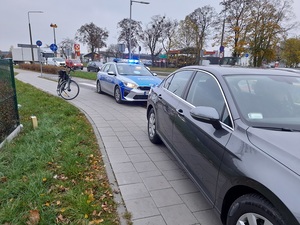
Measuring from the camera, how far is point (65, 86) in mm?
8695

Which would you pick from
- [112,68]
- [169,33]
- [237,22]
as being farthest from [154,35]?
[112,68]

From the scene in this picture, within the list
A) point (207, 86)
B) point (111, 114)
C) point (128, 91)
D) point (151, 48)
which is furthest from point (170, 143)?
point (151, 48)

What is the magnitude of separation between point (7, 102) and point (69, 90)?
452 centimetres

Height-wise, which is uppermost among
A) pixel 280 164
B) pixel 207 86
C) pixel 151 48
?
pixel 151 48

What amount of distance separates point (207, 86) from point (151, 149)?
6.22ft

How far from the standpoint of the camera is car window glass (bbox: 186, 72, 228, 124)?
2359 millimetres

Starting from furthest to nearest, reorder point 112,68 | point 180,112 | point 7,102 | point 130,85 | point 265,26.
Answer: point 265,26 < point 112,68 < point 130,85 < point 7,102 < point 180,112

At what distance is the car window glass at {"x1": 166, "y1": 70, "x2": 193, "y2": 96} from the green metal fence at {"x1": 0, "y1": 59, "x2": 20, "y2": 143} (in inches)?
120

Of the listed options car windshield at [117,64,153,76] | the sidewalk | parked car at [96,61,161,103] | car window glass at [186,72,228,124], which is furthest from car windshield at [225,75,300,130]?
car windshield at [117,64,153,76]

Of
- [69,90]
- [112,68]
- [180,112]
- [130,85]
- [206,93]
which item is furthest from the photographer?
[112,68]

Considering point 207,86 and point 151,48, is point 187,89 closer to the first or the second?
point 207,86

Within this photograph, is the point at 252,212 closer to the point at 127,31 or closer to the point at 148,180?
the point at 148,180

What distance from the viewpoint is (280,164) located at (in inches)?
58.2

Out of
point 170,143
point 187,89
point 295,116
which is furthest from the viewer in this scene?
point 170,143
